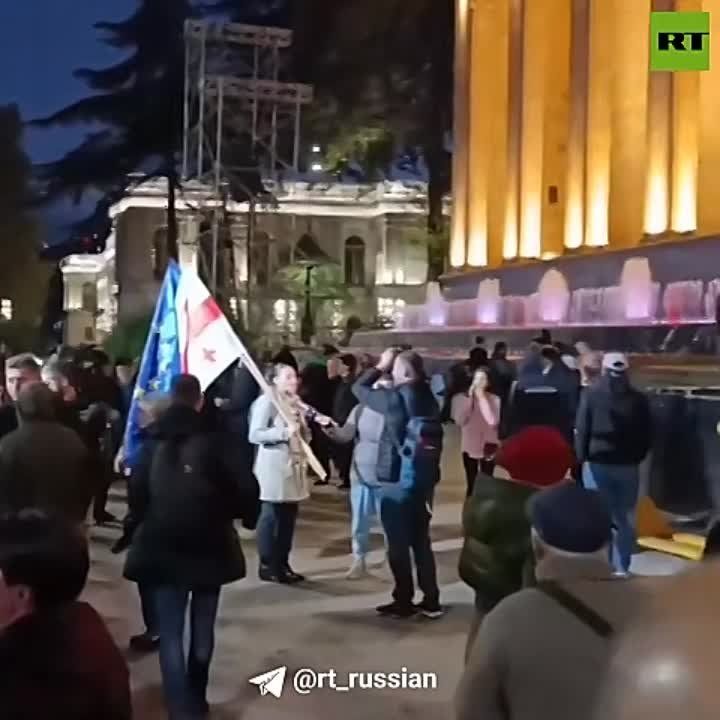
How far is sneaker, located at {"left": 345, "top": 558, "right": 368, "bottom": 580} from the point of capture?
31.6ft

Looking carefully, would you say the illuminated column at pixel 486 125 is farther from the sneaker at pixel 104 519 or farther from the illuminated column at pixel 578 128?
the sneaker at pixel 104 519

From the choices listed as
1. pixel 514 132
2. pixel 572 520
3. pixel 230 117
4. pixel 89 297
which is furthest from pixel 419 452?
pixel 89 297

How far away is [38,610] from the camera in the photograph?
274 cm

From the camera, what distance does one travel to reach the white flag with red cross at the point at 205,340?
7.84 meters

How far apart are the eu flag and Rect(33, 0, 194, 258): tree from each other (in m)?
18.8

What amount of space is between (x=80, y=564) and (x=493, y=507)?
237 cm

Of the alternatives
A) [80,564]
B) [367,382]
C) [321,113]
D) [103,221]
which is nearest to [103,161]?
[103,221]

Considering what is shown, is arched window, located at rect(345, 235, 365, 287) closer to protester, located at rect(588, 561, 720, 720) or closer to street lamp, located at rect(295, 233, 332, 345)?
street lamp, located at rect(295, 233, 332, 345)

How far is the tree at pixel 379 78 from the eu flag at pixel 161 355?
23.9m

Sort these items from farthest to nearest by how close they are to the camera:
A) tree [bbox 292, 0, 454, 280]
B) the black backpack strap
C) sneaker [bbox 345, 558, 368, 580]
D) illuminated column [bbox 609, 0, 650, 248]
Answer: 1. tree [bbox 292, 0, 454, 280]
2. illuminated column [bbox 609, 0, 650, 248]
3. sneaker [bbox 345, 558, 368, 580]
4. the black backpack strap

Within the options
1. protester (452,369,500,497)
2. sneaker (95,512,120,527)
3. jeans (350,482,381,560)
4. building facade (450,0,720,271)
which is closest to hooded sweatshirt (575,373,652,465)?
jeans (350,482,381,560)

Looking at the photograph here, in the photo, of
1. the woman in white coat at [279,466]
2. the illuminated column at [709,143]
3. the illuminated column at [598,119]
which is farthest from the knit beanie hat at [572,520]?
the illuminated column at [598,119]

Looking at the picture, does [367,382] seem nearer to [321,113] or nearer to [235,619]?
[235,619]

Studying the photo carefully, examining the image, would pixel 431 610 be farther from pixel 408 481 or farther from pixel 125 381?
pixel 125 381
